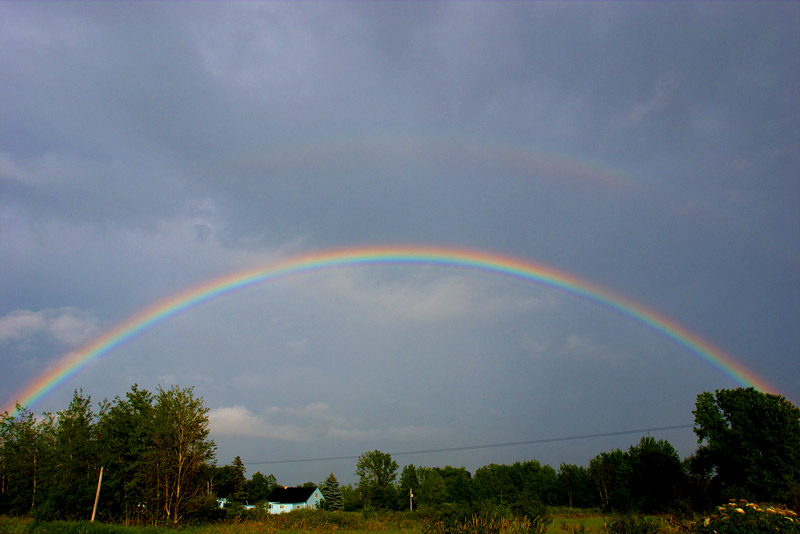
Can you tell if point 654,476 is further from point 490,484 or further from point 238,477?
point 238,477

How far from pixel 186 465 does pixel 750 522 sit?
30311mm

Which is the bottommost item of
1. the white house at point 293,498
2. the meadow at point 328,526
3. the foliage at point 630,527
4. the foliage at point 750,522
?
the white house at point 293,498

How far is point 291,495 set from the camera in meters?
94.8

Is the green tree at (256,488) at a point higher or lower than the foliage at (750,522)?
lower

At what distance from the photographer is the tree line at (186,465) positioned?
3078cm

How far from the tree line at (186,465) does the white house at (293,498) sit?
2093 cm

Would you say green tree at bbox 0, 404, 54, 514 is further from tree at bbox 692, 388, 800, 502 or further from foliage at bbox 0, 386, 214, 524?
tree at bbox 692, 388, 800, 502

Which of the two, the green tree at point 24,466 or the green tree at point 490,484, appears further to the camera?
the green tree at point 490,484

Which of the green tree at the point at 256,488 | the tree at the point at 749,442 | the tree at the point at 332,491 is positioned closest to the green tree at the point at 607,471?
the tree at the point at 749,442

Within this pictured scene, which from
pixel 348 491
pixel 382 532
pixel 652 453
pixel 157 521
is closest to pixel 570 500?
pixel 652 453

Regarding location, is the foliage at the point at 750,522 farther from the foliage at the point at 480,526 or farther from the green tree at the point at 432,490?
the green tree at the point at 432,490

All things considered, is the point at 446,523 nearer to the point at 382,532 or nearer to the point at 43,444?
the point at 382,532

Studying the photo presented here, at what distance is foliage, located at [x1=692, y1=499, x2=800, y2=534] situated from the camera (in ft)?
36.4

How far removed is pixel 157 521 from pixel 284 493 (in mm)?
73453
